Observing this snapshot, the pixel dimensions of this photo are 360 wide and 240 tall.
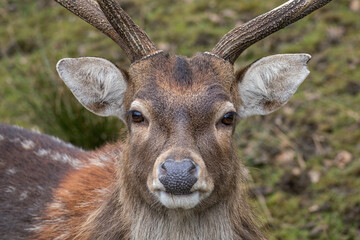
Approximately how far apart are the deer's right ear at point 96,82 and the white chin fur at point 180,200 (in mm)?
973

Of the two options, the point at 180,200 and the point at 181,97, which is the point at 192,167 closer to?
the point at 180,200

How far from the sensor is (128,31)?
4547mm

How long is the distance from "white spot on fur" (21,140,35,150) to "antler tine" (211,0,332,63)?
207cm

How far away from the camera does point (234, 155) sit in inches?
179

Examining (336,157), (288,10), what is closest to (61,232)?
(288,10)

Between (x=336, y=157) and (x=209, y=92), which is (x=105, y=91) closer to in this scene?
(x=209, y=92)

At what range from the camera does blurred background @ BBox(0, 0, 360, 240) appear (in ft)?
23.1

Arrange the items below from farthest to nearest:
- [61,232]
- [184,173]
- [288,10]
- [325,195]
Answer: [325,195]
[61,232]
[288,10]
[184,173]

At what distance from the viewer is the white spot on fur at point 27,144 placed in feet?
18.9

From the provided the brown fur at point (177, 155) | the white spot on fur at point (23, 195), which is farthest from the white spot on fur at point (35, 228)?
the white spot on fur at point (23, 195)

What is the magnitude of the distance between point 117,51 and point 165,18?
1009 millimetres

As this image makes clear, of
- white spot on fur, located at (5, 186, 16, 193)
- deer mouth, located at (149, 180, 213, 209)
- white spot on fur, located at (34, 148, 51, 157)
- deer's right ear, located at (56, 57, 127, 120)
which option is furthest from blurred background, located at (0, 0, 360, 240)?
deer mouth, located at (149, 180, 213, 209)

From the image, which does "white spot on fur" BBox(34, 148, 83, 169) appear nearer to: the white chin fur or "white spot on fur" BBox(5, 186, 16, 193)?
"white spot on fur" BBox(5, 186, 16, 193)

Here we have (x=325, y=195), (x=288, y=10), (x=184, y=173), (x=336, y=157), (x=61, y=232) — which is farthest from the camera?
(x=336, y=157)
